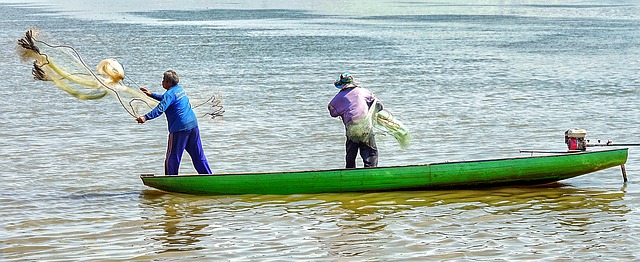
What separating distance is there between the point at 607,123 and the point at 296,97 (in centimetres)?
808

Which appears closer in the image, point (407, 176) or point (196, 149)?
point (407, 176)

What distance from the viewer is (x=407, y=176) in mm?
12781

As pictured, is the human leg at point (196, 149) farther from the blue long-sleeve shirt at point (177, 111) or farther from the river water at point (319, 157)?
the river water at point (319, 157)

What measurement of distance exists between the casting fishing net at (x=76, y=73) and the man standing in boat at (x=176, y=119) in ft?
3.49

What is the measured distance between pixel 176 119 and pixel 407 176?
9.53 ft

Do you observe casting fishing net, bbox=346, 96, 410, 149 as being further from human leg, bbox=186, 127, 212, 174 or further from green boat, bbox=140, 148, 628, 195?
human leg, bbox=186, 127, 212, 174

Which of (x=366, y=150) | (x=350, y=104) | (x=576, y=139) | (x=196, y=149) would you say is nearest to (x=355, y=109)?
(x=350, y=104)

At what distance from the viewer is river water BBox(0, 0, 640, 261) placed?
10.8 metres

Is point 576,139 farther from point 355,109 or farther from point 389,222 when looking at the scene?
point 389,222

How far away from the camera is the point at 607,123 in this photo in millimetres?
19750

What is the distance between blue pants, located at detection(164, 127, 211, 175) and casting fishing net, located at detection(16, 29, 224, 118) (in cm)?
113

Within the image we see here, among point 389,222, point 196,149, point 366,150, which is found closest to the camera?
point 389,222

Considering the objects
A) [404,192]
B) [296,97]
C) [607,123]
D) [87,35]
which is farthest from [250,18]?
[404,192]

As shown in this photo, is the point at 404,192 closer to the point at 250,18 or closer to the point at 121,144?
the point at 121,144
